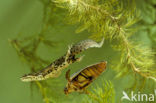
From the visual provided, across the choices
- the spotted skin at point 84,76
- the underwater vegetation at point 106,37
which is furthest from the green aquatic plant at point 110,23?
the spotted skin at point 84,76

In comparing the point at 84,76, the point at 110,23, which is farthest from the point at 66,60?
the point at 110,23

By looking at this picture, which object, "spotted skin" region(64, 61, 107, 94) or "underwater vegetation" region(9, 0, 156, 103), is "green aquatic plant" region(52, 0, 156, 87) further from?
"spotted skin" region(64, 61, 107, 94)

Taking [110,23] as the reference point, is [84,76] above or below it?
below

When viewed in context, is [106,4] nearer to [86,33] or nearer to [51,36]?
[86,33]

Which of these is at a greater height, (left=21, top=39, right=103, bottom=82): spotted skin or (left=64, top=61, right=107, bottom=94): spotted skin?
(left=21, top=39, right=103, bottom=82): spotted skin

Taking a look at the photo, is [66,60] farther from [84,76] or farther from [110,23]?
[110,23]

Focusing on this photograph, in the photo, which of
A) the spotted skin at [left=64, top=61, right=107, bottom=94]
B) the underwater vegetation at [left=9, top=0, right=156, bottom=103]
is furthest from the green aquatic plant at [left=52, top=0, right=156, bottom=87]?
the spotted skin at [left=64, top=61, right=107, bottom=94]

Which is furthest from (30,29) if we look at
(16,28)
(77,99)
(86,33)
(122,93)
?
(122,93)

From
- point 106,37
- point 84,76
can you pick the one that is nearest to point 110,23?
point 106,37

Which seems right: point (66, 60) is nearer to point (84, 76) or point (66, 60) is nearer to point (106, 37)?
point (84, 76)

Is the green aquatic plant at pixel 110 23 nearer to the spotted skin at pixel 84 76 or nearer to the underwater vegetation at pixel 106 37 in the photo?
the underwater vegetation at pixel 106 37
